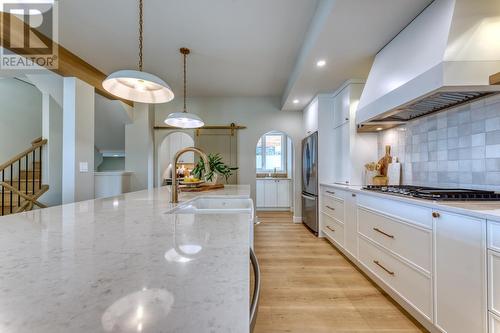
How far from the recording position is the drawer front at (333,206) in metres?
2.90

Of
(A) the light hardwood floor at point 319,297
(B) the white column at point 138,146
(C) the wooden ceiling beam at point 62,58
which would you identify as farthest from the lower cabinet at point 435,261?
(B) the white column at point 138,146

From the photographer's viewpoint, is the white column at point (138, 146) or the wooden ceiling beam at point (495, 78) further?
the white column at point (138, 146)

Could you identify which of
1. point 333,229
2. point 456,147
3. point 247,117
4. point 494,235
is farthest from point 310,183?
point 494,235

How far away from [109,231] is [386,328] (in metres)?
1.84

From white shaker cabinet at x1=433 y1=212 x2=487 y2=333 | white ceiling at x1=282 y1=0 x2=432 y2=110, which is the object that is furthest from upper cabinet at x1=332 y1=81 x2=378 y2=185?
white shaker cabinet at x1=433 y1=212 x2=487 y2=333

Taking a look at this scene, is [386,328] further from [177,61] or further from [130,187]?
[130,187]

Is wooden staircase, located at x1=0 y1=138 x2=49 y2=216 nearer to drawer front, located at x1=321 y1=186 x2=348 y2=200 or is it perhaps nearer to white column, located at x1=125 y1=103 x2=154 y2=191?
white column, located at x1=125 y1=103 x2=154 y2=191

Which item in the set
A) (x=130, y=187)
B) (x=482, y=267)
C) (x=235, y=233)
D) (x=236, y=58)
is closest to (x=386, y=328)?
(x=482, y=267)

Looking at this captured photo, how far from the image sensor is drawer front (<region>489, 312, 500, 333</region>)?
1051 millimetres

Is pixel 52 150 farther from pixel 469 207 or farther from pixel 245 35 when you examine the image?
pixel 469 207

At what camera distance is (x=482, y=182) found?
1.70 meters

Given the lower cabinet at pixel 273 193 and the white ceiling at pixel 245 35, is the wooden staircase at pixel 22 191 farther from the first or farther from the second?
the lower cabinet at pixel 273 193

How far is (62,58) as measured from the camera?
286 centimetres

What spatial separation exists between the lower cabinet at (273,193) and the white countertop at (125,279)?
5300 millimetres
